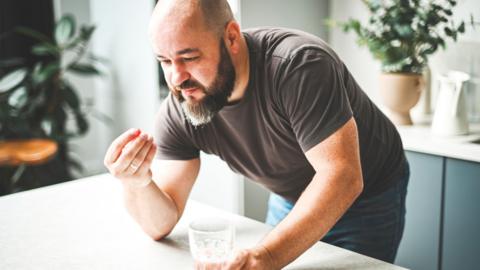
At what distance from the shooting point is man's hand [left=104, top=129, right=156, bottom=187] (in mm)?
1336

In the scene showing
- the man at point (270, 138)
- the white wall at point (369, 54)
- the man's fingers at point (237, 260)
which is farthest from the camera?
the white wall at point (369, 54)

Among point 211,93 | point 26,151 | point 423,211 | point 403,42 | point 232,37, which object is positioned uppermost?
point 232,37

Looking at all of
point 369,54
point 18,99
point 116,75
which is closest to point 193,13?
point 369,54

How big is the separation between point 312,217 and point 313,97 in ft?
0.88

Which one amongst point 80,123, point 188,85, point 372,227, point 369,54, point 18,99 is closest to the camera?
point 188,85

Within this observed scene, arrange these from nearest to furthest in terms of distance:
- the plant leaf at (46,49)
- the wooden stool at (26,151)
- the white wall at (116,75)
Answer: the wooden stool at (26,151)
the white wall at (116,75)
the plant leaf at (46,49)

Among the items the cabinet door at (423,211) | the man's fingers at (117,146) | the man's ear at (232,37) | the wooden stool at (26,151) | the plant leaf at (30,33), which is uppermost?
the man's ear at (232,37)

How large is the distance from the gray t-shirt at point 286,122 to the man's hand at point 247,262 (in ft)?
0.91

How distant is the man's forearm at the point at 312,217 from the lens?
124 centimetres

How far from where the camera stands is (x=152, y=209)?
145cm

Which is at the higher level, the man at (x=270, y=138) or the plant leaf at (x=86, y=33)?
the man at (x=270, y=138)

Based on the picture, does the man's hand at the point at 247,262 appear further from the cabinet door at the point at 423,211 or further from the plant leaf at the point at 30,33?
the plant leaf at the point at 30,33

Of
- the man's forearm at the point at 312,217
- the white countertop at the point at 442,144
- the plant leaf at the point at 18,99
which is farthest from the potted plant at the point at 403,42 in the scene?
the plant leaf at the point at 18,99

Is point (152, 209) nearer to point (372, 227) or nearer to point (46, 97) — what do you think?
point (372, 227)
